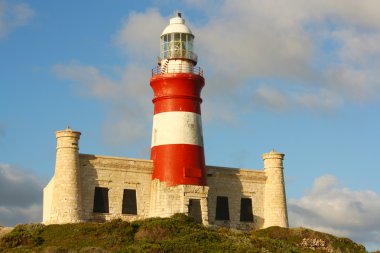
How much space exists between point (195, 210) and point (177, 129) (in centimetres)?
461

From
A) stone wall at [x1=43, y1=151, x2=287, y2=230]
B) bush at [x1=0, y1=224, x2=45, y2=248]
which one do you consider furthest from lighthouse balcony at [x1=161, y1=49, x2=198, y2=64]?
bush at [x1=0, y1=224, x2=45, y2=248]

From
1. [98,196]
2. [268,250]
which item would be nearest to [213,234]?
[268,250]

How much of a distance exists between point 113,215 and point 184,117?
660 centimetres

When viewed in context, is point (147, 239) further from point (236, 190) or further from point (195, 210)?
point (236, 190)

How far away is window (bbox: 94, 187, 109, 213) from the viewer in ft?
128

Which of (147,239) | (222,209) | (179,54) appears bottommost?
(147,239)

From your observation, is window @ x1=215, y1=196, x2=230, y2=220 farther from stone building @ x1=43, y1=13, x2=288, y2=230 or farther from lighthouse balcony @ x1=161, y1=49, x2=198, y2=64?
lighthouse balcony @ x1=161, y1=49, x2=198, y2=64

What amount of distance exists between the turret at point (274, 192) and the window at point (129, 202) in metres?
8.16

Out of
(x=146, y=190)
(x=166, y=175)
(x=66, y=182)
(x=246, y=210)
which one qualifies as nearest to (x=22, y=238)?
(x=66, y=182)

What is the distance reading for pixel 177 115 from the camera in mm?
40125

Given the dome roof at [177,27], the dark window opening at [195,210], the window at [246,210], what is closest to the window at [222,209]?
the window at [246,210]

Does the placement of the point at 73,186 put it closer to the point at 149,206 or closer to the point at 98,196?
the point at 98,196

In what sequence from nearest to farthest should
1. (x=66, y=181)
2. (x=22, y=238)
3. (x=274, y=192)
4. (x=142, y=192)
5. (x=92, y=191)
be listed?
(x=22, y=238)
(x=66, y=181)
(x=92, y=191)
(x=142, y=192)
(x=274, y=192)

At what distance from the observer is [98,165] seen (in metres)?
39.5
